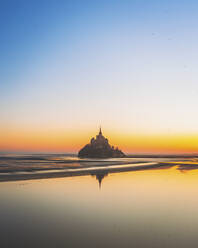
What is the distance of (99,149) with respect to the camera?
160 m

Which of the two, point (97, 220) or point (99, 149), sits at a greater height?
point (99, 149)

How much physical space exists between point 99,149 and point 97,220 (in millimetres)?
148994

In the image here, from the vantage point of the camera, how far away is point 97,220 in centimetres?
A: 1108

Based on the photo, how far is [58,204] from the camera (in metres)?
14.3

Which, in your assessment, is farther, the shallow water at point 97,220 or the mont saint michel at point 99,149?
the mont saint michel at point 99,149

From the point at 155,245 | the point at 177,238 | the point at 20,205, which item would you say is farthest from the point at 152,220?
the point at 20,205

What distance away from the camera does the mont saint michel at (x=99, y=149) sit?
158163mm

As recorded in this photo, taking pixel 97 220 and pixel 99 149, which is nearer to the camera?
pixel 97 220

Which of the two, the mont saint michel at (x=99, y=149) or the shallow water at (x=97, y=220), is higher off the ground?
the mont saint michel at (x=99, y=149)

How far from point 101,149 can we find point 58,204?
146109 millimetres

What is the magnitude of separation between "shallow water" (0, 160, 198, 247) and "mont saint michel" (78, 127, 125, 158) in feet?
461

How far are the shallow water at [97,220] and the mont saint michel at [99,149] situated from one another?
5534 inches

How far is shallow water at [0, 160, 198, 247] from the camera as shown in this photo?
8.54 metres

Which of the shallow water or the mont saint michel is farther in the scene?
the mont saint michel
